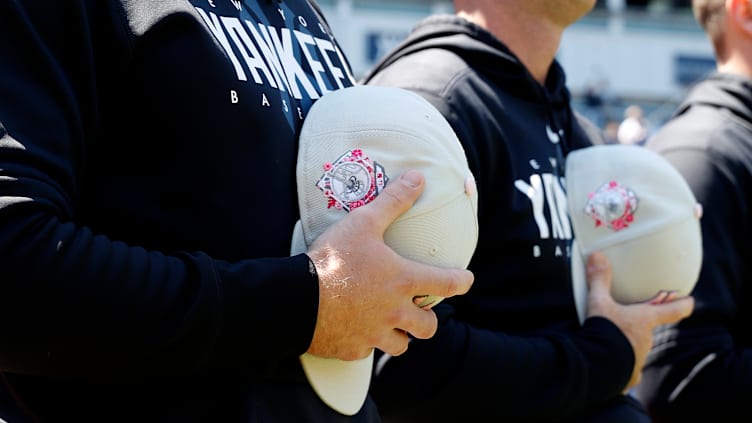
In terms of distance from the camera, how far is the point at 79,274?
1129mm

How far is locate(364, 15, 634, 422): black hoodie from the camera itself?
2.05 m

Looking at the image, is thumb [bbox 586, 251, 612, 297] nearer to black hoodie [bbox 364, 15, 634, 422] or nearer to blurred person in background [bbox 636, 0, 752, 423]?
black hoodie [bbox 364, 15, 634, 422]

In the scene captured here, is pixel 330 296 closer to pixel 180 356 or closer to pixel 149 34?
pixel 180 356

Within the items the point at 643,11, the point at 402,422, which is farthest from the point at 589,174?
the point at 643,11

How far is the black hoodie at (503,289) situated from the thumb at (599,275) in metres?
0.05

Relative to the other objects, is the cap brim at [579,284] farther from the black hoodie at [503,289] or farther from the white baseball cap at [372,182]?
the white baseball cap at [372,182]

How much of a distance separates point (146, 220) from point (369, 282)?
0.95 ft

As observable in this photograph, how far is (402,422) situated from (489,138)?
24.0 inches

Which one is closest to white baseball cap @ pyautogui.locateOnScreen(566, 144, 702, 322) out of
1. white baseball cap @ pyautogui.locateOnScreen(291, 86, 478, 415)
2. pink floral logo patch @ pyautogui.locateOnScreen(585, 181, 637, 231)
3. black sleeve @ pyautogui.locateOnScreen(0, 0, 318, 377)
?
pink floral logo patch @ pyautogui.locateOnScreen(585, 181, 637, 231)

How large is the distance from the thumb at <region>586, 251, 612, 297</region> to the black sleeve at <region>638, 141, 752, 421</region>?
0.59 metres

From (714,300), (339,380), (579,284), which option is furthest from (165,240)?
(714,300)

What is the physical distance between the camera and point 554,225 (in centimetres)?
224

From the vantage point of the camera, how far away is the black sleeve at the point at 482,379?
2.04 meters

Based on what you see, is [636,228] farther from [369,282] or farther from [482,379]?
[369,282]
